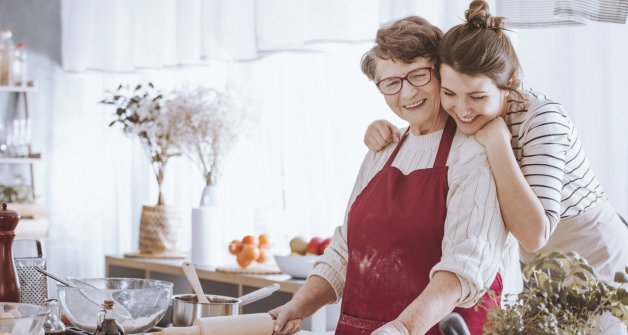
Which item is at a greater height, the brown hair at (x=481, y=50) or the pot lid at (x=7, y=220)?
the brown hair at (x=481, y=50)

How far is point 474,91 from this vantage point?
5.21ft

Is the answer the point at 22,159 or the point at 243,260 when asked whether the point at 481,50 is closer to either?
the point at 243,260

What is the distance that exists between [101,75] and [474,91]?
3796 mm

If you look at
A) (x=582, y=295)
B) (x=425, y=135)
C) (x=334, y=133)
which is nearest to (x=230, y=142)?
(x=334, y=133)

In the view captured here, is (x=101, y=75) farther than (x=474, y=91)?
Yes

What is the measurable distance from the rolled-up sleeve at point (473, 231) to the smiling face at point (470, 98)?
0.06 meters

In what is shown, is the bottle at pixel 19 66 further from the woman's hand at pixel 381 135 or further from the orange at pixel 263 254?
the woman's hand at pixel 381 135

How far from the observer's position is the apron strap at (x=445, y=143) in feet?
5.64

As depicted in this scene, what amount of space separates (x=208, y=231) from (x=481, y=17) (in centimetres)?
199

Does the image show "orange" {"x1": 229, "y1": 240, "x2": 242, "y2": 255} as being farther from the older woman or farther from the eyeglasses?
the eyeglasses

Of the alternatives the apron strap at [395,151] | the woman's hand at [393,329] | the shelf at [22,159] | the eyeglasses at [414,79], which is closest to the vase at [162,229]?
the shelf at [22,159]

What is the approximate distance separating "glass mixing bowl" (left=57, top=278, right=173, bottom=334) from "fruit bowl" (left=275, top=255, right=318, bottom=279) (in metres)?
1.26

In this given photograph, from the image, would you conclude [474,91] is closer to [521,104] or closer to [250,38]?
[521,104]

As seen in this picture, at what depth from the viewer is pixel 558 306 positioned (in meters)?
1.03
